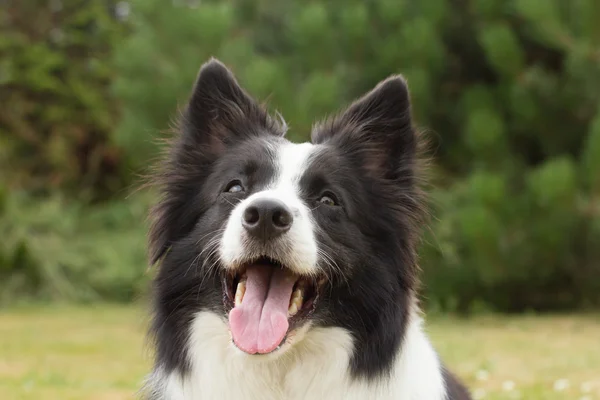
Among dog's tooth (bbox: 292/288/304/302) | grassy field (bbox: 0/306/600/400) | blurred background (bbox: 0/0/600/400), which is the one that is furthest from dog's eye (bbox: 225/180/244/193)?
blurred background (bbox: 0/0/600/400)

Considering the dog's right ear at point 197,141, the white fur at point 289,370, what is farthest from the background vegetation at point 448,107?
the white fur at point 289,370

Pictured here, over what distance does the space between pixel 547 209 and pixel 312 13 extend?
407cm

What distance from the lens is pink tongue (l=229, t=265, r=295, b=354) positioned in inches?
138

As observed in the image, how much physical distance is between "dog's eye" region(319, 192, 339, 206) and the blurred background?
526cm

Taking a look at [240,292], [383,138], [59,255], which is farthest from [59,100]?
[240,292]

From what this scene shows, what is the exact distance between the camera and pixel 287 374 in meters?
3.73

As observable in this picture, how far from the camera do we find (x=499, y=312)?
12.9 m

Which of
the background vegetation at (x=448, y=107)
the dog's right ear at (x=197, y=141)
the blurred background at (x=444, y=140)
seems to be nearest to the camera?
the dog's right ear at (x=197, y=141)

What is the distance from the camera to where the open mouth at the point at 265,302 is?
3510mm

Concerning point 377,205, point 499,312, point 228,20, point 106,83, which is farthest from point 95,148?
point 377,205

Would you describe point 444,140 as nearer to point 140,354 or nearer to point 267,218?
point 140,354

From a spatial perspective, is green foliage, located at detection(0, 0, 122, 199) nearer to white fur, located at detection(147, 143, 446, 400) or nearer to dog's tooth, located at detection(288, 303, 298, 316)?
white fur, located at detection(147, 143, 446, 400)

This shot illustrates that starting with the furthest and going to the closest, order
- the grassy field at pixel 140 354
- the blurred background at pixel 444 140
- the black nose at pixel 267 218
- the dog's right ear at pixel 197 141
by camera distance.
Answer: the blurred background at pixel 444 140
the grassy field at pixel 140 354
the dog's right ear at pixel 197 141
the black nose at pixel 267 218

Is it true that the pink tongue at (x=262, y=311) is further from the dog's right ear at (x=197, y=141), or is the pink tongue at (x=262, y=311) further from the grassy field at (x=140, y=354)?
the grassy field at (x=140, y=354)
